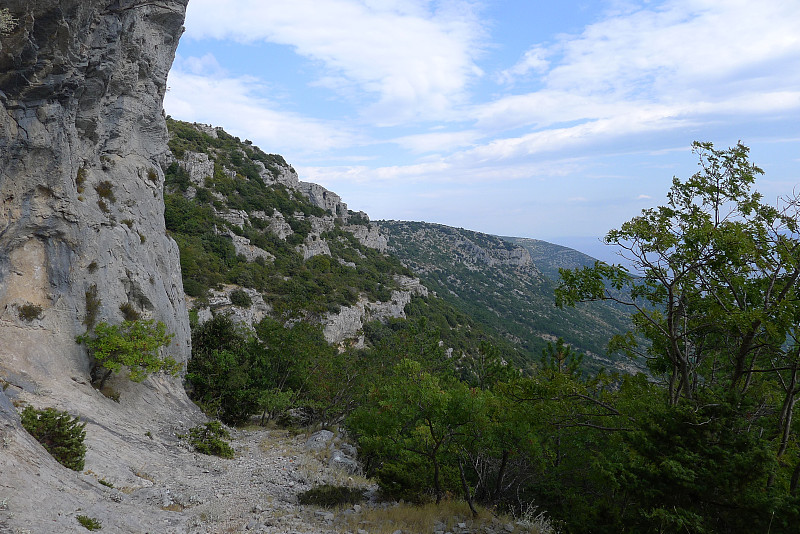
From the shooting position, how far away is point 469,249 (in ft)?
392

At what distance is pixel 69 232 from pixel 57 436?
8.31 m

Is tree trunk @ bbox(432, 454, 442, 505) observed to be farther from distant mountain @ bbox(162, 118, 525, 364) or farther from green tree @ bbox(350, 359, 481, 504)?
distant mountain @ bbox(162, 118, 525, 364)

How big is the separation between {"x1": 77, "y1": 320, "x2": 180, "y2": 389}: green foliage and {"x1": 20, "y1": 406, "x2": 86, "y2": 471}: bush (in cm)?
478

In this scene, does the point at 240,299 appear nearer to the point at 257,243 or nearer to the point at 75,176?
the point at 257,243

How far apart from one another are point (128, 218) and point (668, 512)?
832 inches

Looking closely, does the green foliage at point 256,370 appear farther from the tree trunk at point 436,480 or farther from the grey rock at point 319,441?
the tree trunk at point 436,480

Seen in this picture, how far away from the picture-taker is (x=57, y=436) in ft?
29.2

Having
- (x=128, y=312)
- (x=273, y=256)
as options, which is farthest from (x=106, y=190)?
(x=273, y=256)

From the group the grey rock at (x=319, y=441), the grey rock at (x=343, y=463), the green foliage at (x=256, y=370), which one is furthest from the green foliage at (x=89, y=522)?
the green foliage at (x=256, y=370)

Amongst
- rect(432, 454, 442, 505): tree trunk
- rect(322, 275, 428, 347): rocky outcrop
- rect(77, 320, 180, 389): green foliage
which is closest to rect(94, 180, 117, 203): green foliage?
rect(77, 320, 180, 389): green foliage

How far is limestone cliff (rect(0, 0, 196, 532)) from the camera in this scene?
1002 centimetres

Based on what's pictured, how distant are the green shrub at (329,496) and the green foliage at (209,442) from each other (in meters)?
4.68

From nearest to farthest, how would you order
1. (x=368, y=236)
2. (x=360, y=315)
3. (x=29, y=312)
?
(x=29, y=312)
(x=360, y=315)
(x=368, y=236)

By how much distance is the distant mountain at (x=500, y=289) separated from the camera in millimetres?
75438
